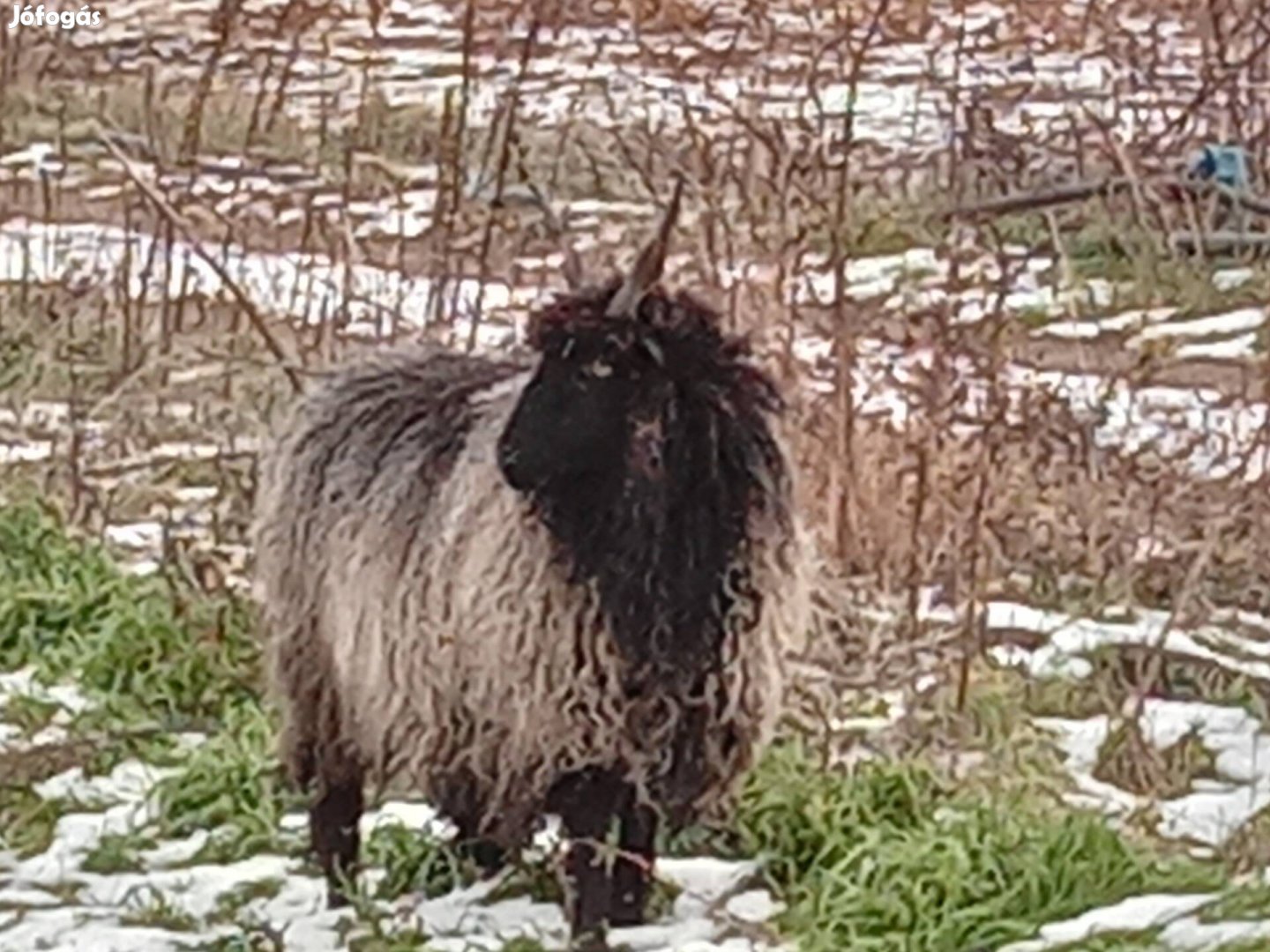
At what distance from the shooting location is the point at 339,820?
567 centimetres

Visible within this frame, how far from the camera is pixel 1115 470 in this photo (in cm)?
761

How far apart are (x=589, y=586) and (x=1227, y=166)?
15.5 ft

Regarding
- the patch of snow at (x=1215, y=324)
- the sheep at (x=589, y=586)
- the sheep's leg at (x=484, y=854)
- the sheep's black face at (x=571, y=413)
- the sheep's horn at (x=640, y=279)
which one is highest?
the sheep's horn at (x=640, y=279)

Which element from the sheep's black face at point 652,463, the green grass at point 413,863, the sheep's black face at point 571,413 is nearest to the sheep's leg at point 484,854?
the green grass at point 413,863

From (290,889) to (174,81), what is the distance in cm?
733

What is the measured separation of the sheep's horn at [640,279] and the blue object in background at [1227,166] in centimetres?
451

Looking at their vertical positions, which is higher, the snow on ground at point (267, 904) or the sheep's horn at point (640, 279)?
the sheep's horn at point (640, 279)

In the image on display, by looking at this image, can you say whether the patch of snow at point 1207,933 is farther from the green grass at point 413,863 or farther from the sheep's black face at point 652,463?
the green grass at point 413,863

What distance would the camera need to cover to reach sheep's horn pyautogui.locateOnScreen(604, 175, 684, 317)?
4.92 metres

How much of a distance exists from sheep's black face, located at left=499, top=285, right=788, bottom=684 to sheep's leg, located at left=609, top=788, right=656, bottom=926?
273mm

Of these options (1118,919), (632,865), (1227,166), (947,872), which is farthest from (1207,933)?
(1227,166)

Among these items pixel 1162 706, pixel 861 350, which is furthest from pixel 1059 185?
pixel 1162 706

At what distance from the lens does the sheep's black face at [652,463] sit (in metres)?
4.99

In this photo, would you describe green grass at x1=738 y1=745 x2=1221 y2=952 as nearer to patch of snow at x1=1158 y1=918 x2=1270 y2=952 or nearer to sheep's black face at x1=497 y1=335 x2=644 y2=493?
patch of snow at x1=1158 y1=918 x2=1270 y2=952
